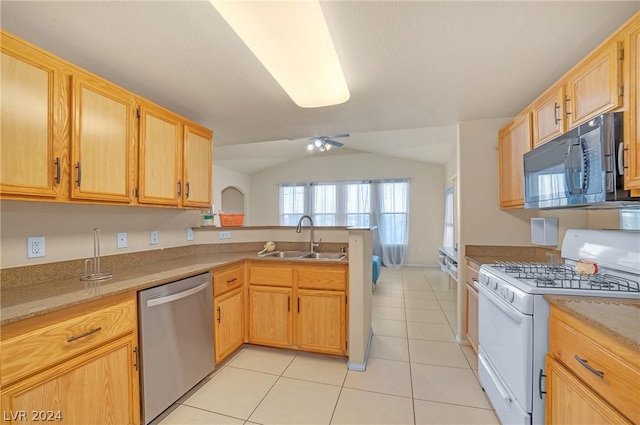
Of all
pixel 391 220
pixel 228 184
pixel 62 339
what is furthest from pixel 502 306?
pixel 228 184

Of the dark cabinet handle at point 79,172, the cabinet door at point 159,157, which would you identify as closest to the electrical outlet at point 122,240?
the cabinet door at point 159,157

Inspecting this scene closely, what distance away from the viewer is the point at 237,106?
231 cm

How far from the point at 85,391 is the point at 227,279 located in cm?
108

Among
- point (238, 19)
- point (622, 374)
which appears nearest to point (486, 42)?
point (238, 19)

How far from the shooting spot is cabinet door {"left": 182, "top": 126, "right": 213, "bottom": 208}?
2.32 metres

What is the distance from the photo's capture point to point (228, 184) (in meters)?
6.98

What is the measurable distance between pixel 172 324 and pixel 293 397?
980 millimetres

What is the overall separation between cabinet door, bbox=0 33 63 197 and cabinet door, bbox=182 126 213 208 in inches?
35.7

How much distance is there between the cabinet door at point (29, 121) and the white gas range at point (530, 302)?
2.58m

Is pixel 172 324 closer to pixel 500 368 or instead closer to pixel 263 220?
pixel 500 368

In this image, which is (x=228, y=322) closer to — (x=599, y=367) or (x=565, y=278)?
Answer: (x=599, y=367)

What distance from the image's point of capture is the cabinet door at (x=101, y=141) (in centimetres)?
151

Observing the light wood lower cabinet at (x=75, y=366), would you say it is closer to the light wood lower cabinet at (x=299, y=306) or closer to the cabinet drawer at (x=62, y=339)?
the cabinet drawer at (x=62, y=339)

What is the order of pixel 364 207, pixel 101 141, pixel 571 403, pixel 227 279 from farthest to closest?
pixel 364 207 < pixel 227 279 < pixel 101 141 < pixel 571 403
